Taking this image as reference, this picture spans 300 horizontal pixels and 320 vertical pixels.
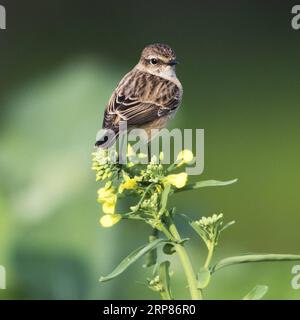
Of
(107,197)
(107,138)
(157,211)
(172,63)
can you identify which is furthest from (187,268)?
(172,63)

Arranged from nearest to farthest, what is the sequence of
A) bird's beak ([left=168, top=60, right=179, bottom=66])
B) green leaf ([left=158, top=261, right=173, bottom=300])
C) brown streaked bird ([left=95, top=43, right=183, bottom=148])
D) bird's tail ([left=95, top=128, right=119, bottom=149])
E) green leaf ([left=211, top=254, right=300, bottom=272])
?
green leaf ([left=211, top=254, right=300, bottom=272])
green leaf ([left=158, top=261, right=173, bottom=300])
bird's tail ([left=95, top=128, right=119, bottom=149])
brown streaked bird ([left=95, top=43, right=183, bottom=148])
bird's beak ([left=168, top=60, right=179, bottom=66])

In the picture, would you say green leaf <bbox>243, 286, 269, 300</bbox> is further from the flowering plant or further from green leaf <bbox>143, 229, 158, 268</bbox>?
green leaf <bbox>143, 229, 158, 268</bbox>

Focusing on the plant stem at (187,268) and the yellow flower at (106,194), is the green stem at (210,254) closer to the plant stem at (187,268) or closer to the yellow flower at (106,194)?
the plant stem at (187,268)

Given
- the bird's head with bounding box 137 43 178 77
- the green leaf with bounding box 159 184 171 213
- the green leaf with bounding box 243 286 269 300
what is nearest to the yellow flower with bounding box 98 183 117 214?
the green leaf with bounding box 159 184 171 213

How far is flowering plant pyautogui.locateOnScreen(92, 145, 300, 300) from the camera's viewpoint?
6.20 feet

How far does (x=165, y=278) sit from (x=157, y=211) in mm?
181

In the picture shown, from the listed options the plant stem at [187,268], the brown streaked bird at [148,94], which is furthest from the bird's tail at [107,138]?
the plant stem at [187,268]

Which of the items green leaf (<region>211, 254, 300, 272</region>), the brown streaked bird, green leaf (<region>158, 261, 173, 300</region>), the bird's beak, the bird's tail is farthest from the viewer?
the bird's beak

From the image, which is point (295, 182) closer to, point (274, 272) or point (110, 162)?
point (274, 272)

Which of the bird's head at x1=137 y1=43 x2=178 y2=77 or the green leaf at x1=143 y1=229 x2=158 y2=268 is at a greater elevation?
the bird's head at x1=137 y1=43 x2=178 y2=77

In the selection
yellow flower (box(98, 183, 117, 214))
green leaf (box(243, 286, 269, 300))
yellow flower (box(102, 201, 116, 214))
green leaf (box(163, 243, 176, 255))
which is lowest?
green leaf (box(243, 286, 269, 300))

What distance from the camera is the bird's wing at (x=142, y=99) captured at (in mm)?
3186

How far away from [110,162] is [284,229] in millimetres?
1824

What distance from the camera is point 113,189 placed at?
6.45ft
